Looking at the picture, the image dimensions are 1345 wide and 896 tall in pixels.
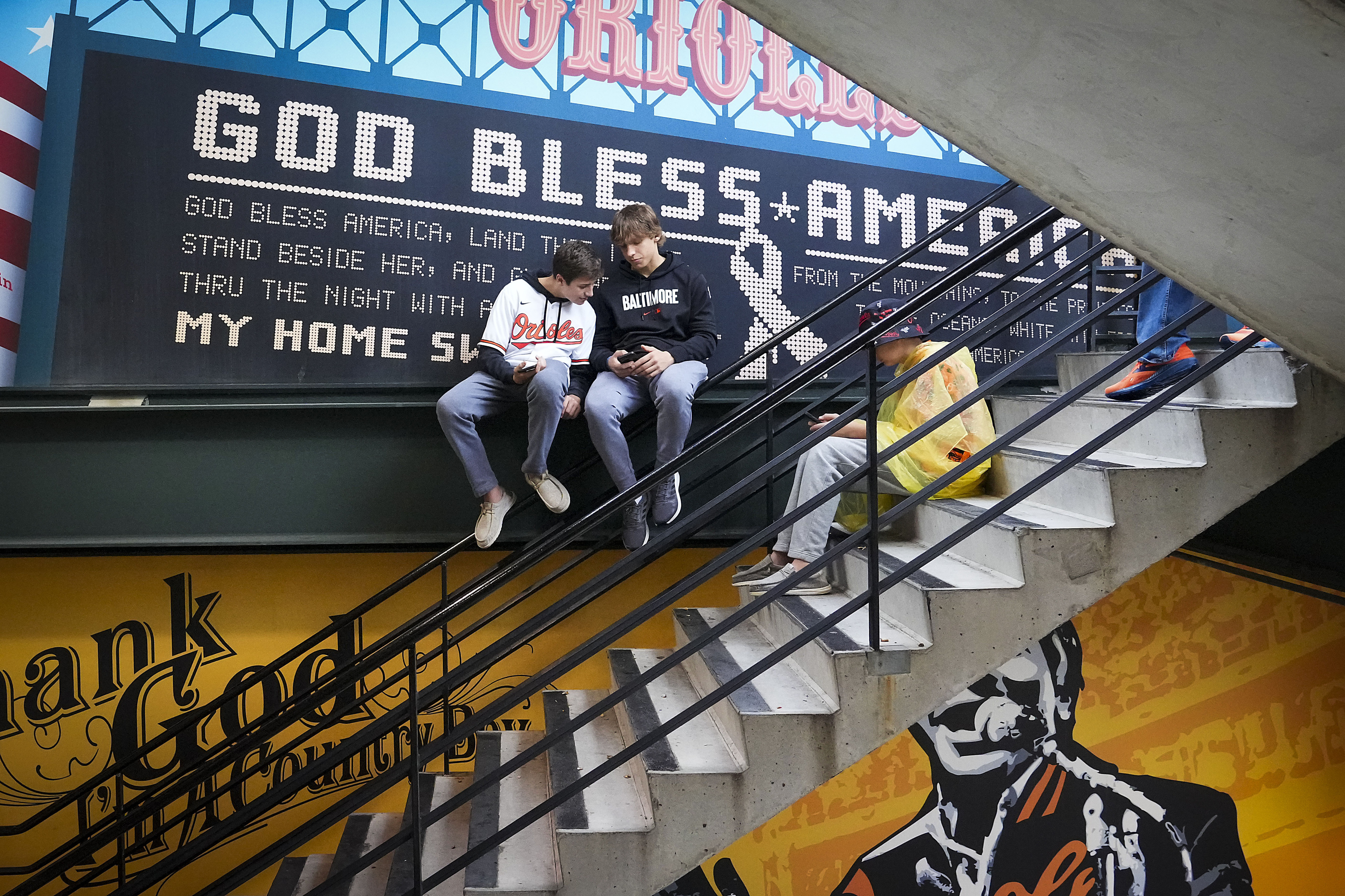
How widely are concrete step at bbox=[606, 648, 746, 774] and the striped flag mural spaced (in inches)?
109

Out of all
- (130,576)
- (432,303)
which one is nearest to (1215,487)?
(432,303)

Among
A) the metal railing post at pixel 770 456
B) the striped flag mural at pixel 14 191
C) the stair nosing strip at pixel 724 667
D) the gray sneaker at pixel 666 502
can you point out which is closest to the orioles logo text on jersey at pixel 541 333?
the gray sneaker at pixel 666 502

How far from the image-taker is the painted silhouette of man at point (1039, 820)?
3850 millimetres

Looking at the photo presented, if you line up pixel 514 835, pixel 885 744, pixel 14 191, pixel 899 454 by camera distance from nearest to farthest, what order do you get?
pixel 514 835 < pixel 899 454 < pixel 14 191 < pixel 885 744

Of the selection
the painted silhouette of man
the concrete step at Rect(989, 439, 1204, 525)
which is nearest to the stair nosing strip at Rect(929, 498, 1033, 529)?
the concrete step at Rect(989, 439, 1204, 525)

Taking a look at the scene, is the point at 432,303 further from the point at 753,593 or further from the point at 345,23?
the point at 753,593

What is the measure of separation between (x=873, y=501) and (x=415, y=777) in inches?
50.8

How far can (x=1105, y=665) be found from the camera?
4.00 meters

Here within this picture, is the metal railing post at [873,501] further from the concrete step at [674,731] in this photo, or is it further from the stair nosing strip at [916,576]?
the concrete step at [674,731]

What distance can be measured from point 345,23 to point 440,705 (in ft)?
10.3

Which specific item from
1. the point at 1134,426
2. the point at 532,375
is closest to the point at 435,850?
the point at 532,375

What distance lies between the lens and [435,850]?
2.40m

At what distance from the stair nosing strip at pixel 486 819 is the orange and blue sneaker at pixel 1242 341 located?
234 centimetres

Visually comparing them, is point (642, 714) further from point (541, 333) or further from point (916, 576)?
point (541, 333)
